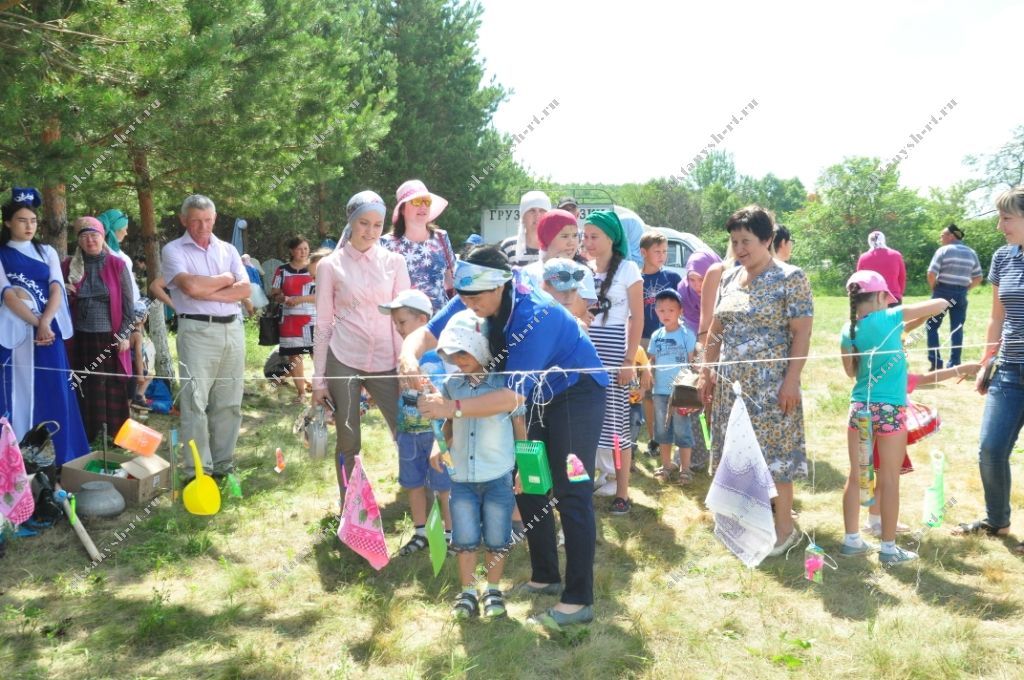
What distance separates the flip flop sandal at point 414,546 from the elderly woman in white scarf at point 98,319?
293 centimetres

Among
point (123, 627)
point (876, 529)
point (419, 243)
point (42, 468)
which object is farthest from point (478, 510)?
point (42, 468)

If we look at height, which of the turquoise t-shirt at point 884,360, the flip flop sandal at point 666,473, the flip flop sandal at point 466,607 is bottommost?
the flip flop sandal at point 466,607

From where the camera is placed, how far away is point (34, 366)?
185 inches

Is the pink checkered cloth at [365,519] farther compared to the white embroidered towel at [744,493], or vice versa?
the pink checkered cloth at [365,519]

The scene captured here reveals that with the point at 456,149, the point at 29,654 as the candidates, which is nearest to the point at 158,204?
the point at 29,654

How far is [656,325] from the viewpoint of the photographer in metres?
5.99

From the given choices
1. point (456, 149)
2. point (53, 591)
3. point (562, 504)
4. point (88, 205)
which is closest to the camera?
point (562, 504)

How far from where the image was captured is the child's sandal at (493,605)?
3285 millimetres

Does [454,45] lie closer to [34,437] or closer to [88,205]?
[88,205]

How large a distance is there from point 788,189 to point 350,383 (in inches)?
4288

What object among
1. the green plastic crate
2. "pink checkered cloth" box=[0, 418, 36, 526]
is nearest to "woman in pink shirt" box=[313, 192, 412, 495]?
the green plastic crate

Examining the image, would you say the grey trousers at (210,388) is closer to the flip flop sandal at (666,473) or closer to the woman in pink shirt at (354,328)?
the woman in pink shirt at (354,328)

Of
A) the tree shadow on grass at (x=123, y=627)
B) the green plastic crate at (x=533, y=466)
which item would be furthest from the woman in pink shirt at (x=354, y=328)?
the green plastic crate at (x=533, y=466)

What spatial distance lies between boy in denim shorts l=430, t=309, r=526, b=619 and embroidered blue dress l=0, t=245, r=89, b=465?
2894 millimetres
